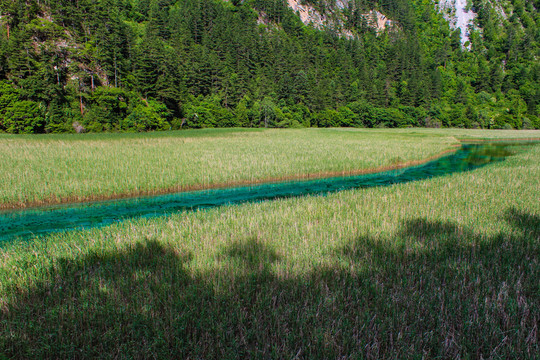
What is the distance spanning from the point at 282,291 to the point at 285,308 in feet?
1.10

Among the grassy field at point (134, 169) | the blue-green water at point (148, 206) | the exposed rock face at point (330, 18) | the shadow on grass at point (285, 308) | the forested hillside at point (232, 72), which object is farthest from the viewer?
the exposed rock face at point (330, 18)

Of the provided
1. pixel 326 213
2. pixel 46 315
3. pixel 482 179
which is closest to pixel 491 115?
pixel 482 179

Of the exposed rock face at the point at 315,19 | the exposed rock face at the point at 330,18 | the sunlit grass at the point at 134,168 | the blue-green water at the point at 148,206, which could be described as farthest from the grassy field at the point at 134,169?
the exposed rock face at the point at 315,19

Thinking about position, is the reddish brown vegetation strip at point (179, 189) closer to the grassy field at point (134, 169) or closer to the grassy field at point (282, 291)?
the grassy field at point (134, 169)

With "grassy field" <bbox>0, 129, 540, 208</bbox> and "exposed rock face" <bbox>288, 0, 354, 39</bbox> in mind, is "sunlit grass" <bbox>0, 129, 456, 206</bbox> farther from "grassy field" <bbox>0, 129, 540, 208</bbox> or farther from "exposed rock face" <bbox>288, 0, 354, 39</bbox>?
"exposed rock face" <bbox>288, 0, 354, 39</bbox>

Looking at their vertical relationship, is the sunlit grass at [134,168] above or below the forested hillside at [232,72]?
below

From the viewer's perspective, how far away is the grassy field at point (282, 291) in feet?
9.74

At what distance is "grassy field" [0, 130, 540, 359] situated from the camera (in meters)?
2.97

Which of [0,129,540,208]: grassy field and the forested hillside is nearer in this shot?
[0,129,540,208]: grassy field

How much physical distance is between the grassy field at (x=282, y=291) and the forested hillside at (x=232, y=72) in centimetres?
5393

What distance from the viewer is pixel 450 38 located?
184 metres

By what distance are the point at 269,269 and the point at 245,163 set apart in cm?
1418

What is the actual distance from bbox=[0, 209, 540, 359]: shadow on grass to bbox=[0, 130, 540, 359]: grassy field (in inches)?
0.7

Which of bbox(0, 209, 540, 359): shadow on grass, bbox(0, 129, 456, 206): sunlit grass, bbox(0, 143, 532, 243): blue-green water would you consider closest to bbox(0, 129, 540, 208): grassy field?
bbox(0, 129, 456, 206): sunlit grass
